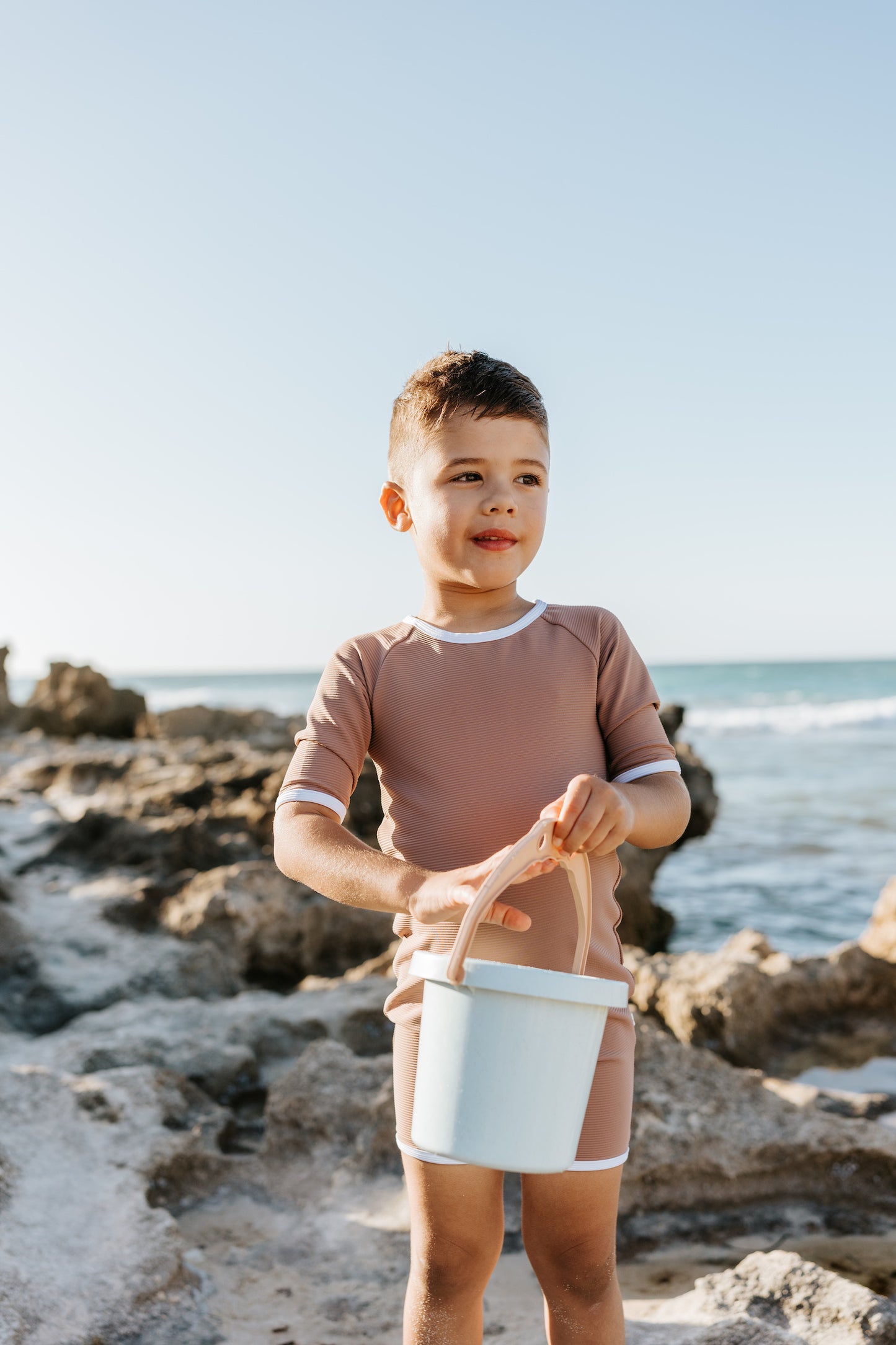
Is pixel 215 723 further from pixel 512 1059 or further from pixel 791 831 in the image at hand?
pixel 512 1059

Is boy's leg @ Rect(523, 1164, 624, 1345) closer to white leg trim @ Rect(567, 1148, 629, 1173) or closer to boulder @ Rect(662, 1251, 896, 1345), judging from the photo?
white leg trim @ Rect(567, 1148, 629, 1173)

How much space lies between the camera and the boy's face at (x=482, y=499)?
174 centimetres

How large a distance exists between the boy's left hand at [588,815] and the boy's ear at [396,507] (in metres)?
0.70

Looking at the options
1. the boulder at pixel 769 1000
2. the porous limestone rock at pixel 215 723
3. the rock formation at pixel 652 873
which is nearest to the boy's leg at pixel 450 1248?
the boulder at pixel 769 1000

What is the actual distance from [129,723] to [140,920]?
559 inches

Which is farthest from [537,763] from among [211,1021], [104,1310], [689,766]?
[689,766]

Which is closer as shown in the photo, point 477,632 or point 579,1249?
point 579,1249

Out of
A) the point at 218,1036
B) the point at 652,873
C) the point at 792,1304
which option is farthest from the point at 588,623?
the point at 652,873

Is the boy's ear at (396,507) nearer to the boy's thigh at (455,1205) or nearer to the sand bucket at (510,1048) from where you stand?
the sand bucket at (510,1048)

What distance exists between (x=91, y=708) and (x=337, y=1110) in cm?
1640

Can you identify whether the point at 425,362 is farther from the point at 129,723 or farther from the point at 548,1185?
the point at 129,723

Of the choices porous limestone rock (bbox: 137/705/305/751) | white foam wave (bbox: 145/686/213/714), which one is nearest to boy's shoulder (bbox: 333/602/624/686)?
porous limestone rock (bbox: 137/705/305/751)

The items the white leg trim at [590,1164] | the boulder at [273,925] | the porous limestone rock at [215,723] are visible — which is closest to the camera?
the white leg trim at [590,1164]

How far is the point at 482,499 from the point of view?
1731 millimetres
